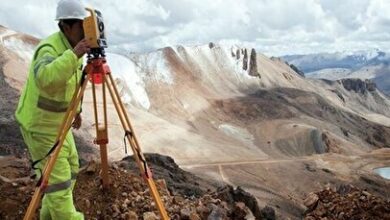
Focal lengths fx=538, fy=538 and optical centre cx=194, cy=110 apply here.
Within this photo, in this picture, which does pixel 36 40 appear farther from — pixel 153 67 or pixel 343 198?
pixel 343 198

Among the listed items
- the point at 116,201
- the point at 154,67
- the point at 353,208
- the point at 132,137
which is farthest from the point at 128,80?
the point at 132,137

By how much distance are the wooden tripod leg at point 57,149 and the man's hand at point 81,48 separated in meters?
0.32

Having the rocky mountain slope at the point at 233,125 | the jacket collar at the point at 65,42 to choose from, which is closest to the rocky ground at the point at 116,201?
the jacket collar at the point at 65,42

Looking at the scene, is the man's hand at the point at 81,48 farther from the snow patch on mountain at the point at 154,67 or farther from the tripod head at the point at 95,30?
the snow patch on mountain at the point at 154,67

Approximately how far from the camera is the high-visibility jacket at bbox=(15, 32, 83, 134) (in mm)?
5160

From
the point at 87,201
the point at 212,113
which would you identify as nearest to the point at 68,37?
the point at 87,201

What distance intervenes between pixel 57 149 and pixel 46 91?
0.61 meters

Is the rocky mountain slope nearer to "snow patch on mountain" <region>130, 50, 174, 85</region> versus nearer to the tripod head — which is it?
"snow patch on mountain" <region>130, 50, 174, 85</region>

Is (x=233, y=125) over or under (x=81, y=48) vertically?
under

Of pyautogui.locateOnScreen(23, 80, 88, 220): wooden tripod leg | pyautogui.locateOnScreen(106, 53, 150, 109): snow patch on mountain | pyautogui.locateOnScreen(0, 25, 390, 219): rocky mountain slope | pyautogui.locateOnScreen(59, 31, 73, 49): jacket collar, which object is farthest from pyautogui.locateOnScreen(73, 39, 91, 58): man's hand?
pyautogui.locateOnScreen(106, 53, 150, 109): snow patch on mountain

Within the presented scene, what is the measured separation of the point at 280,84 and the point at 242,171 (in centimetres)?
5214

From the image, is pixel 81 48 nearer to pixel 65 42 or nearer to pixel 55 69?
pixel 55 69

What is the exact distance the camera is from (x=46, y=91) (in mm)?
5367

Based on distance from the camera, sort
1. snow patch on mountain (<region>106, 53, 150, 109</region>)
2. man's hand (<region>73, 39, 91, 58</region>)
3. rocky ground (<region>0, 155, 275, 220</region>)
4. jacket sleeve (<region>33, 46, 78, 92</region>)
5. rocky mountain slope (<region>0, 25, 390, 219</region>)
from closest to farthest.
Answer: jacket sleeve (<region>33, 46, 78, 92</region>) → man's hand (<region>73, 39, 91, 58</region>) → rocky ground (<region>0, 155, 275, 220</region>) → rocky mountain slope (<region>0, 25, 390, 219</region>) → snow patch on mountain (<region>106, 53, 150, 109</region>)
